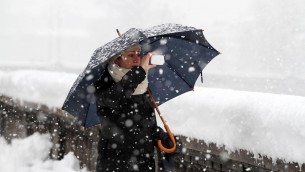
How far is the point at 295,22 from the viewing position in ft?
104

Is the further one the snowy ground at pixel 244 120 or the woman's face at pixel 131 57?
the woman's face at pixel 131 57

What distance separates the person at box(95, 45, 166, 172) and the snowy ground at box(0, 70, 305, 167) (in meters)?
0.52

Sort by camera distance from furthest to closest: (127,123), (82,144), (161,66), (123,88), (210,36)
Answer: (210,36)
(82,144)
(161,66)
(127,123)
(123,88)

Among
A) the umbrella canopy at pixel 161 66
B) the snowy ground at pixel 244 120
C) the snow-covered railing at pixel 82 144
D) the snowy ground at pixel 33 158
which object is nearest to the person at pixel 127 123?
the umbrella canopy at pixel 161 66

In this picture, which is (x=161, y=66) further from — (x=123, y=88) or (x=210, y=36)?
(x=210, y=36)

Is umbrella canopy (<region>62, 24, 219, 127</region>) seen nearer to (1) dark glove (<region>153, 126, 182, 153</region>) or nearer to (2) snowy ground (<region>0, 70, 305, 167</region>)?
(2) snowy ground (<region>0, 70, 305, 167</region>)

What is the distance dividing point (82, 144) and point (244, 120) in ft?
9.67

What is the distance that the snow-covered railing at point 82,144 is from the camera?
2979 mm

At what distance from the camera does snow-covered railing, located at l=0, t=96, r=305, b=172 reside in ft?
9.77

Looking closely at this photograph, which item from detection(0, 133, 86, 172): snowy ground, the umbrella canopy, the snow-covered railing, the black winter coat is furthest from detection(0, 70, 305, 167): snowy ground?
detection(0, 133, 86, 172): snowy ground

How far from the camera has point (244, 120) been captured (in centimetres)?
302

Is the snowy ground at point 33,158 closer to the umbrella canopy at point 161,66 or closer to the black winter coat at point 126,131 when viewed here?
the umbrella canopy at point 161,66

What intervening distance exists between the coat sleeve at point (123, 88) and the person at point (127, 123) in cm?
3

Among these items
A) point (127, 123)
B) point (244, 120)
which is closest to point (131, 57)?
point (127, 123)
